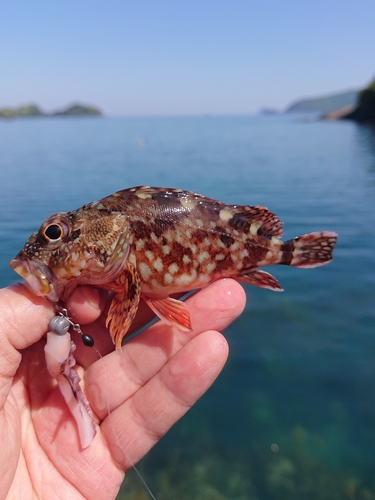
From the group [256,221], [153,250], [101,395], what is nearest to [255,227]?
[256,221]

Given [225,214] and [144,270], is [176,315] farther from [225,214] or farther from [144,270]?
[225,214]

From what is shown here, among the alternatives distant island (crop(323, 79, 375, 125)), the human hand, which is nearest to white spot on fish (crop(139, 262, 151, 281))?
the human hand

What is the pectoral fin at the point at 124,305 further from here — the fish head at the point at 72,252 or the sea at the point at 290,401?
the sea at the point at 290,401

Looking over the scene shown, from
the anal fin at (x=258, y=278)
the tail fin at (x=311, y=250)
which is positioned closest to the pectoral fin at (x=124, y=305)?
the anal fin at (x=258, y=278)

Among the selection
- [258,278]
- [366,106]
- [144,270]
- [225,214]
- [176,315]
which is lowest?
[366,106]

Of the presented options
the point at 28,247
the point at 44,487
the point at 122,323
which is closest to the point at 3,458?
the point at 44,487

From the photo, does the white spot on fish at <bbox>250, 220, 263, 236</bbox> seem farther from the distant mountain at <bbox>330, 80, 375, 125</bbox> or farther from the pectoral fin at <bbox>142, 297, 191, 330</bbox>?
the distant mountain at <bbox>330, 80, 375, 125</bbox>

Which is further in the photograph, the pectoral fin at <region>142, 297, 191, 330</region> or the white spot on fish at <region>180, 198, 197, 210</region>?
the white spot on fish at <region>180, 198, 197, 210</region>

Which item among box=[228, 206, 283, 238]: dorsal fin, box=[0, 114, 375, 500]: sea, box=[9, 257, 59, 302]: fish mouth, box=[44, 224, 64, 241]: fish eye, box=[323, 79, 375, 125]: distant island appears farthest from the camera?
box=[323, 79, 375, 125]: distant island
